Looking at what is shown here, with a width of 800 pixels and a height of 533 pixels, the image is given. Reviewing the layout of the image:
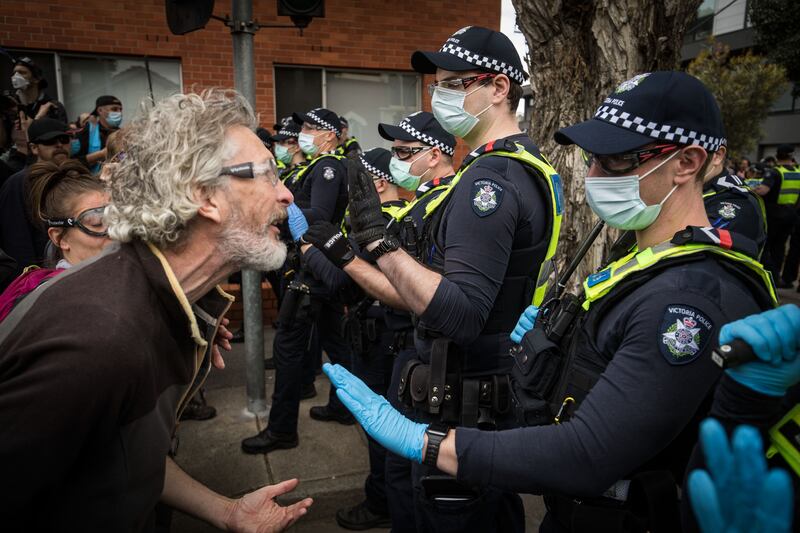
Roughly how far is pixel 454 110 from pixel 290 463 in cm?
277

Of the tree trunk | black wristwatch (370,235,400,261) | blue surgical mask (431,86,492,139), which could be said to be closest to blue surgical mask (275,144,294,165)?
the tree trunk

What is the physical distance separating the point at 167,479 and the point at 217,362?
492mm

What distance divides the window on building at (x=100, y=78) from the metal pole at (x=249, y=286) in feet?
12.9

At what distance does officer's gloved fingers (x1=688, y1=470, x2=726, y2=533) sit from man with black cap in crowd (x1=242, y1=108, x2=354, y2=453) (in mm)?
2935

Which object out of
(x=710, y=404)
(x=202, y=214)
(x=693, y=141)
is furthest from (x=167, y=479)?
(x=693, y=141)

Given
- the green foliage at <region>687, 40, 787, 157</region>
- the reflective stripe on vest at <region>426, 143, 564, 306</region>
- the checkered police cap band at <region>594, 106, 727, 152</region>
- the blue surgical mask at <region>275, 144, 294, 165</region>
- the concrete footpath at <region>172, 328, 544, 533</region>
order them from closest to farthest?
1. the checkered police cap band at <region>594, 106, 727, 152</region>
2. the reflective stripe on vest at <region>426, 143, 564, 306</region>
3. the concrete footpath at <region>172, 328, 544, 533</region>
4. the blue surgical mask at <region>275, 144, 294, 165</region>
5. the green foliage at <region>687, 40, 787, 157</region>

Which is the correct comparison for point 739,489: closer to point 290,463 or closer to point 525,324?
point 525,324

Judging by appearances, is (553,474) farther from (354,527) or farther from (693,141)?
(354,527)

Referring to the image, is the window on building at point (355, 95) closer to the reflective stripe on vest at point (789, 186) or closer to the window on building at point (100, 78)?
the window on building at point (100, 78)

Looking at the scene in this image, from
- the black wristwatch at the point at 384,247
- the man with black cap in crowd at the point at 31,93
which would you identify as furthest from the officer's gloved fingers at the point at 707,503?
the man with black cap in crowd at the point at 31,93

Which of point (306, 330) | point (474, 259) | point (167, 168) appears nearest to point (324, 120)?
point (306, 330)

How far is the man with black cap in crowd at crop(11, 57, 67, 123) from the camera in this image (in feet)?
18.5

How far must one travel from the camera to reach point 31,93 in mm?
5891

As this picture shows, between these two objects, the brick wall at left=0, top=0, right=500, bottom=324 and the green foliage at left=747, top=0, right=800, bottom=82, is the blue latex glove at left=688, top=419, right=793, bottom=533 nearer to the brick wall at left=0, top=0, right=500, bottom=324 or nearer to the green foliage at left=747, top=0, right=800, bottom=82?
the brick wall at left=0, top=0, right=500, bottom=324
